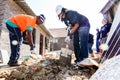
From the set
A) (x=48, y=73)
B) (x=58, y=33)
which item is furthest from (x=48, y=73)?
(x=58, y=33)

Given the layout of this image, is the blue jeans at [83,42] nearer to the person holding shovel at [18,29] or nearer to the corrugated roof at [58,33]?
the person holding shovel at [18,29]

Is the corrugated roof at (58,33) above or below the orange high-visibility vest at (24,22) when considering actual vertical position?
below

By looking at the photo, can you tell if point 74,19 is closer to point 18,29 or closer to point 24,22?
point 24,22

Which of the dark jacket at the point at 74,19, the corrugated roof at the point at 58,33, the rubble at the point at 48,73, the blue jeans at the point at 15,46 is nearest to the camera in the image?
the rubble at the point at 48,73

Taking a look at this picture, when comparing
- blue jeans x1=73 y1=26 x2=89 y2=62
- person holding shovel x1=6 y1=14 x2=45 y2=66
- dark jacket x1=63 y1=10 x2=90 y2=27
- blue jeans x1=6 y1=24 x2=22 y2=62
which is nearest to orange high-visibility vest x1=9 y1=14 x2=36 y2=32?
person holding shovel x1=6 y1=14 x2=45 y2=66

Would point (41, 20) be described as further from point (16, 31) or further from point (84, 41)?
point (84, 41)

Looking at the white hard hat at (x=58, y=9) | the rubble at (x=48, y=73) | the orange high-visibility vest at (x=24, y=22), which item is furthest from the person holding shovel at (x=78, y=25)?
the orange high-visibility vest at (x=24, y=22)

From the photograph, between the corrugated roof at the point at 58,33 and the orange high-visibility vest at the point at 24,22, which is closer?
the orange high-visibility vest at the point at 24,22

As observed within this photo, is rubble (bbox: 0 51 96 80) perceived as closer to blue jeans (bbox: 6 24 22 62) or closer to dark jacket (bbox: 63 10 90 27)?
blue jeans (bbox: 6 24 22 62)

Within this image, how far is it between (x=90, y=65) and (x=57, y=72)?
651 mm

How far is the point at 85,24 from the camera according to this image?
495cm

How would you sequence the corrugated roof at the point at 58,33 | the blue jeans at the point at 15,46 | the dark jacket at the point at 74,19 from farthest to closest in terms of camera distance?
the corrugated roof at the point at 58,33, the blue jeans at the point at 15,46, the dark jacket at the point at 74,19

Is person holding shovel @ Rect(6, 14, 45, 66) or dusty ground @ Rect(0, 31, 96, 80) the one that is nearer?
dusty ground @ Rect(0, 31, 96, 80)

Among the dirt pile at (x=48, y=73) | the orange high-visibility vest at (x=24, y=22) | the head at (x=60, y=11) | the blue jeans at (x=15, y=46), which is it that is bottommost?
the dirt pile at (x=48, y=73)
